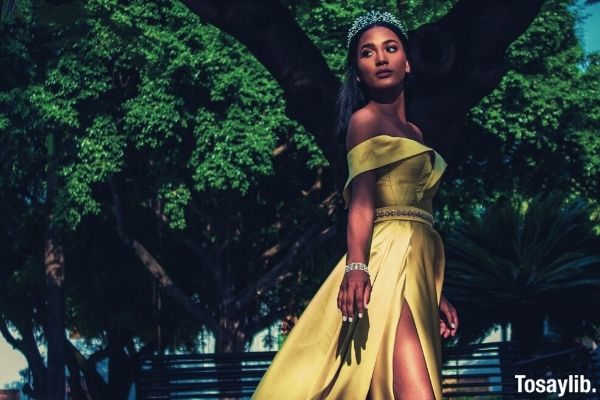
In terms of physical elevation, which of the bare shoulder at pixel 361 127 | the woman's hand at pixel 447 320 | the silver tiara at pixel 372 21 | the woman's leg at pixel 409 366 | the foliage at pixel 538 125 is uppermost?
the foliage at pixel 538 125

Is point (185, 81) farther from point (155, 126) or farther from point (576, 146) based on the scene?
point (576, 146)

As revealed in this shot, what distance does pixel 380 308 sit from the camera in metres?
4.63

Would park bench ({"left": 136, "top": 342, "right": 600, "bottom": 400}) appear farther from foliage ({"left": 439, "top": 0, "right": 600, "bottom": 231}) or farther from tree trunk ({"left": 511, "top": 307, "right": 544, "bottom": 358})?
foliage ({"left": 439, "top": 0, "right": 600, "bottom": 231})

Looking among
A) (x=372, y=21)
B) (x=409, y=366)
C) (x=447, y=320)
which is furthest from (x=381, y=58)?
(x=409, y=366)

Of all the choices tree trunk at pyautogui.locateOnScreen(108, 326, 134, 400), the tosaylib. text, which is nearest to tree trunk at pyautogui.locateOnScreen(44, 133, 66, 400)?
tree trunk at pyautogui.locateOnScreen(108, 326, 134, 400)

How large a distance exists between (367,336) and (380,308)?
120 millimetres

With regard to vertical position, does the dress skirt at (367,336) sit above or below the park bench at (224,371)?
below

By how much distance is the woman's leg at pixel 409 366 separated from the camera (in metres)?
4.54

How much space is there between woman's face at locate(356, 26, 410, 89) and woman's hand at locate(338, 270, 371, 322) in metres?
0.92

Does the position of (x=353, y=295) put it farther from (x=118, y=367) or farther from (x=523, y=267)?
(x=118, y=367)

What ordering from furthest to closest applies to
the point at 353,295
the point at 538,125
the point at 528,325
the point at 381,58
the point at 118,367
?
the point at 118,367
the point at 538,125
the point at 528,325
the point at 381,58
the point at 353,295

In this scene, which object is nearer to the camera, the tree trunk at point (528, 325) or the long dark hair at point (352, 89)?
the long dark hair at point (352, 89)

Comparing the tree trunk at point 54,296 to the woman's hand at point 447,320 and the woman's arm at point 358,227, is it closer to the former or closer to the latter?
Result: the woman's hand at point 447,320

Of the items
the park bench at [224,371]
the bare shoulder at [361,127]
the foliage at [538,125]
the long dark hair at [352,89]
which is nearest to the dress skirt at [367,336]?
the bare shoulder at [361,127]
